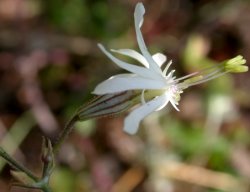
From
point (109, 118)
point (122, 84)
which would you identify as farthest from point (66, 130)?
point (109, 118)

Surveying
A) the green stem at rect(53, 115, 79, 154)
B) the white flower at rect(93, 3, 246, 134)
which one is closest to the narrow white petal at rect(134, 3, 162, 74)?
the white flower at rect(93, 3, 246, 134)

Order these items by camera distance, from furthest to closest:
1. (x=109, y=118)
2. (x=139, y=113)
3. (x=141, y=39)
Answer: (x=109, y=118)
(x=141, y=39)
(x=139, y=113)

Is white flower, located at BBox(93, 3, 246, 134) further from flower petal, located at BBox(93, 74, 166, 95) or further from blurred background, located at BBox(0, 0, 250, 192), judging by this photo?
blurred background, located at BBox(0, 0, 250, 192)

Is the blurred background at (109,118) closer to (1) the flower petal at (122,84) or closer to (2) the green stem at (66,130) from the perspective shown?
(2) the green stem at (66,130)

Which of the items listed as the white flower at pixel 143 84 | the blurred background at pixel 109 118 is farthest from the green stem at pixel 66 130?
the blurred background at pixel 109 118

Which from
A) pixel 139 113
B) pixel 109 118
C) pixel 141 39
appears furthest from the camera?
pixel 109 118

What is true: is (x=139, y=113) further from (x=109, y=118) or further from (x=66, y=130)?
(x=109, y=118)

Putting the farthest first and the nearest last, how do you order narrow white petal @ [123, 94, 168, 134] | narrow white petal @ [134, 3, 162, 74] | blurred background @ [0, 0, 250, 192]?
1. blurred background @ [0, 0, 250, 192]
2. narrow white petal @ [134, 3, 162, 74]
3. narrow white petal @ [123, 94, 168, 134]
